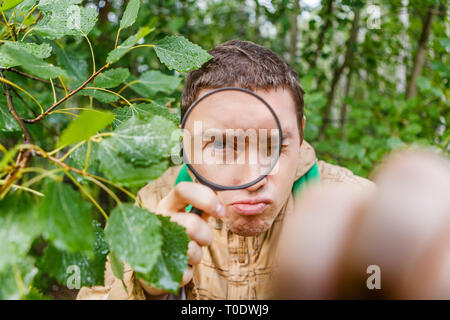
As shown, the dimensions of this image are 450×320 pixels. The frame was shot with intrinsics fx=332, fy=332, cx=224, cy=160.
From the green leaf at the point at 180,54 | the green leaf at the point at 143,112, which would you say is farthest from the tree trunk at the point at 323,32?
the green leaf at the point at 143,112

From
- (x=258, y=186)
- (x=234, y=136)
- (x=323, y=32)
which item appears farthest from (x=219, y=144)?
(x=323, y=32)

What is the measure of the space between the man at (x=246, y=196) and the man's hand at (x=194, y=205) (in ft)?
0.29

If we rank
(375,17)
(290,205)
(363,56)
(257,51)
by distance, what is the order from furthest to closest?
(363,56), (375,17), (290,205), (257,51)

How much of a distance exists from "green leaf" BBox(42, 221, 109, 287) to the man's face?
626mm

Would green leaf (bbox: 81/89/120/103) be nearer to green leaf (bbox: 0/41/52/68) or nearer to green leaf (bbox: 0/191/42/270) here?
green leaf (bbox: 0/41/52/68)

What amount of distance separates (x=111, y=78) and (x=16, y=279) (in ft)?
2.36

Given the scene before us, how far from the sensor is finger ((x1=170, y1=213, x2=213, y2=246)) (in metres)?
0.93

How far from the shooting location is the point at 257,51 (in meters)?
1.71

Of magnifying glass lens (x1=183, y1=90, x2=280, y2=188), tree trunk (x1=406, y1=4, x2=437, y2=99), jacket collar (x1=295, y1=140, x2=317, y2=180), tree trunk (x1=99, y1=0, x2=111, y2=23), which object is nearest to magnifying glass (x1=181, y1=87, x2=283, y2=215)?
magnifying glass lens (x1=183, y1=90, x2=280, y2=188)

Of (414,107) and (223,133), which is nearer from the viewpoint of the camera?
(223,133)
